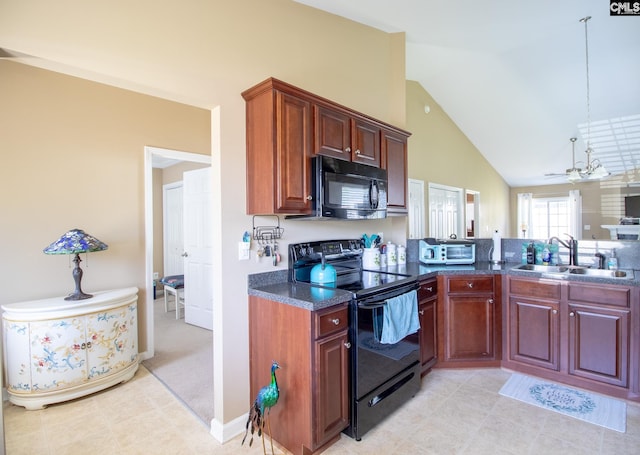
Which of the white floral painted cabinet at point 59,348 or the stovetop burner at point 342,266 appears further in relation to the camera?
the white floral painted cabinet at point 59,348

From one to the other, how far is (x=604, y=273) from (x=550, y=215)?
222 inches

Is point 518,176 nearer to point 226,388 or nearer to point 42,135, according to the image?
point 226,388

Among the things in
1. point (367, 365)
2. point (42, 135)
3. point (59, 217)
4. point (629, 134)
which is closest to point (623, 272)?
point (367, 365)

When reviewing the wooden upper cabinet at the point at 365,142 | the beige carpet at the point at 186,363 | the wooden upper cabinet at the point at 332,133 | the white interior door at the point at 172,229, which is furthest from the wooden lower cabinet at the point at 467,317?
the white interior door at the point at 172,229

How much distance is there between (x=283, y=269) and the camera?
2350mm

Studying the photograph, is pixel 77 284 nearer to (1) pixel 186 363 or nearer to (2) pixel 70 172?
(2) pixel 70 172

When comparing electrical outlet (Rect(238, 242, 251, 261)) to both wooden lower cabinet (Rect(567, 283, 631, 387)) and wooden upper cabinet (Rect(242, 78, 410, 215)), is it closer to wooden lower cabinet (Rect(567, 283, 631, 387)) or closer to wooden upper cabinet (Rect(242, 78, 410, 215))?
wooden upper cabinet (Rect(242, 78, 410, 215))

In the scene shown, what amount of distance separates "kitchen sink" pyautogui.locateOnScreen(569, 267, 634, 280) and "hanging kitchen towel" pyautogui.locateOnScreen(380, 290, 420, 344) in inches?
58.1

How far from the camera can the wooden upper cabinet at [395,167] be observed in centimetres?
285

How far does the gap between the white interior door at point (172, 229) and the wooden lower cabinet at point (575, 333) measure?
17.3ft

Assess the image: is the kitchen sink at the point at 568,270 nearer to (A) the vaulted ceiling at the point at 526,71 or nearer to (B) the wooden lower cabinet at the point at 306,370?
(B) the wooden lower cabinet at the point at 306,370

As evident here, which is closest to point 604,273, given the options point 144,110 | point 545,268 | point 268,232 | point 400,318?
point 545,268

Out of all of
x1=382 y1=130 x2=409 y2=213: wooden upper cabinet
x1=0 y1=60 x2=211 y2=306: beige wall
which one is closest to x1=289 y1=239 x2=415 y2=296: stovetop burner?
x1=382 y1=130 x2=409 y2=213: wooden upper cabinet

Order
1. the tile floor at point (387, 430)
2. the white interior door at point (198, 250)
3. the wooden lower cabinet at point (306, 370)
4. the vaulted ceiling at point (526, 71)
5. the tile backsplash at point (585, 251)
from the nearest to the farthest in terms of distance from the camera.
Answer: the wooden lower cabinet at point (306, 370), the tile floor at point (387, 430), the tile backsplash at point (585, 251), the vaulted ceiling at point (526, 71), the white interior door at point (198, 250)
